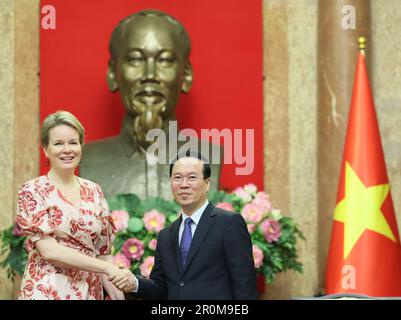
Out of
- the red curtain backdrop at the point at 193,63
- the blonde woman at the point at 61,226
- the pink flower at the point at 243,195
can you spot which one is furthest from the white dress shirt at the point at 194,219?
the red curtain backdrop at the point at 193,63

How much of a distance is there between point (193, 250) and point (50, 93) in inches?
143

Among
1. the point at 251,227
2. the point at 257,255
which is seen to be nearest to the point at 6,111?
the point at 251,227

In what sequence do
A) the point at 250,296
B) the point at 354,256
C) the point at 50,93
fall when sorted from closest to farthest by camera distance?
1. the point at 250,296
2. the point at 354,256
3. the point at 50,93

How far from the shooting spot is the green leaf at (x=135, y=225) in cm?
593

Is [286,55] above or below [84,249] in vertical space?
above

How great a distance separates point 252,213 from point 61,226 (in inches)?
99.4

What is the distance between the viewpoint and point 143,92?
21.7ft

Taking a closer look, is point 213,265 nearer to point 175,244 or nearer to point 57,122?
point 175,244

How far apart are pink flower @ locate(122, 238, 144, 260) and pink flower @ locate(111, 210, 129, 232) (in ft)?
0.28

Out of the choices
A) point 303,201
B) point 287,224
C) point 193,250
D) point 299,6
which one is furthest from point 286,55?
point 193,250

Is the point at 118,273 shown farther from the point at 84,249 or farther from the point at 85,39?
the point at 85,39

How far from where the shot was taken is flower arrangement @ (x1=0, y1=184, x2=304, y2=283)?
5902mm

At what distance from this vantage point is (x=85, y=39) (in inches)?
286

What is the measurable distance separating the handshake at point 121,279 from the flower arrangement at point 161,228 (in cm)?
186
